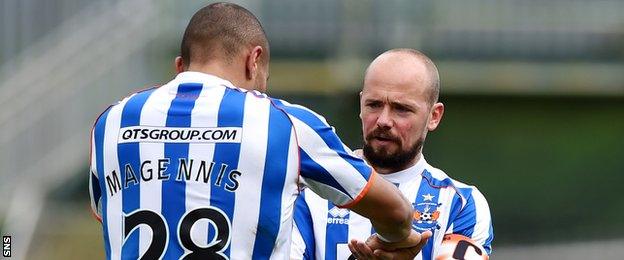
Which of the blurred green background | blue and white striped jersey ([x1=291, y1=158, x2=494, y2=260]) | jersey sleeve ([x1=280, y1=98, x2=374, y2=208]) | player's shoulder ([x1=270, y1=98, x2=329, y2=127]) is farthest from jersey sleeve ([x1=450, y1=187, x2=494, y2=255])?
the blurred green background

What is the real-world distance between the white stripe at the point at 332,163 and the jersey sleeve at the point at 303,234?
69cm

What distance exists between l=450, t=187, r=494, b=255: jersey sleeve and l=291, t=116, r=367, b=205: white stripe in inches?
32.4

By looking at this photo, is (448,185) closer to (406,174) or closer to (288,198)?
(406,174)

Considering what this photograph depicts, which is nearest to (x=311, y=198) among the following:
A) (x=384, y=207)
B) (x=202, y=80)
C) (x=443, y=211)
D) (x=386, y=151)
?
(x=386, y=151)

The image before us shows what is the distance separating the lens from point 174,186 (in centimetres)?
321

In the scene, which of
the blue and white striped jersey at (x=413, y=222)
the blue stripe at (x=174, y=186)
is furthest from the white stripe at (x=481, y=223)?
the blue stripe at (x=174, y=186)

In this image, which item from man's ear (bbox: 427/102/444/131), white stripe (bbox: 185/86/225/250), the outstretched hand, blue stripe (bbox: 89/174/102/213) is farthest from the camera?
man's ear (bbox: 427/102/444/131)

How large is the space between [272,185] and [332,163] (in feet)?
0.57

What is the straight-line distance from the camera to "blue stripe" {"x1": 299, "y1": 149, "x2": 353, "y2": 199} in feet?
10.6

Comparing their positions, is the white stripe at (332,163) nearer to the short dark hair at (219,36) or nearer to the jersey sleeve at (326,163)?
the jersey sleeve at (326,163)

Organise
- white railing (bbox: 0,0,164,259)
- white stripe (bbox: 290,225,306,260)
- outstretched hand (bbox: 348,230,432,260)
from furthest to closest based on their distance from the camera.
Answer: white railing (bbox: 0,0,164,259) → white stripe (bbox: 290,225,306,260) → outstretched hand (bbox: 348,230,432,260)

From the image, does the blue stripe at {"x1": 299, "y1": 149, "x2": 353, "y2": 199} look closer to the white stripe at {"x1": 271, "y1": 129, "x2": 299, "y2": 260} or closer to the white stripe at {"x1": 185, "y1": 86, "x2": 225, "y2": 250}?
the white stripe at {"x1": 271, "y1": 129, "x2": 299, "y2": 260}

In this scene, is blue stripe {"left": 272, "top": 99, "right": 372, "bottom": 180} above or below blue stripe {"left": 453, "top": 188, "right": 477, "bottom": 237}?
above

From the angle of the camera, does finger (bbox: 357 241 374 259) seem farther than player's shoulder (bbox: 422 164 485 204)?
No
